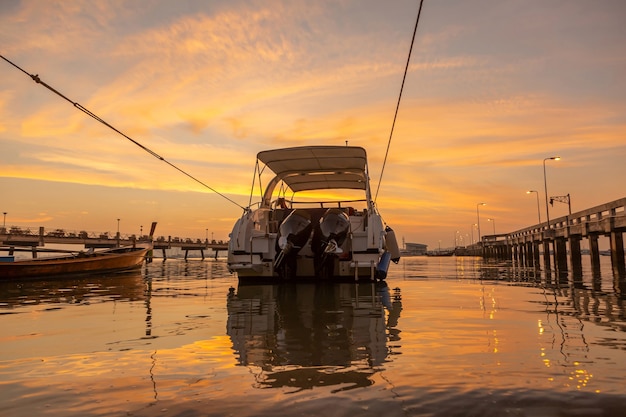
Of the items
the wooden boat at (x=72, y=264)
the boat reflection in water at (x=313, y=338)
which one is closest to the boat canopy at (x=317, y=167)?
the boat reflection in water at (x=313, y=338)

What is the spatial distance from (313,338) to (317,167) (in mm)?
13051

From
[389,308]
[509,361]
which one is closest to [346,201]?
[389,308]

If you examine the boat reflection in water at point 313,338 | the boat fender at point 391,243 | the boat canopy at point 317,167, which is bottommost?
the boat reflection in water at point 313,338

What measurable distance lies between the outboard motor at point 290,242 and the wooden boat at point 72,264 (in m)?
10.8

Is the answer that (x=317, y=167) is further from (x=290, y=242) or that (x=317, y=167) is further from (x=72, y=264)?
(x=72, y=264)

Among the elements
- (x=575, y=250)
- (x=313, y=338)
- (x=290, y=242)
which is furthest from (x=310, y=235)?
(x=575, y=250)

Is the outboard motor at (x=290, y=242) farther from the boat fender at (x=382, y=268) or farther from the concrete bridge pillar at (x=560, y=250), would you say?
the concrete bridge pillar at (x=560, y=250)

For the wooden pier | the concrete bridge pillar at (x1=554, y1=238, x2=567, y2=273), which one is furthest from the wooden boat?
the concrete bridge pillar at (x1=554, y1=238, x2=567, y2=273)

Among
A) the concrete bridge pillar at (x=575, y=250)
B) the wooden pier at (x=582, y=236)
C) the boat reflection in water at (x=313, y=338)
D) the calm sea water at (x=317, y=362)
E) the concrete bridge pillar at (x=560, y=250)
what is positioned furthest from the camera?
the concrete bridge pillar at (x=560, y=250)

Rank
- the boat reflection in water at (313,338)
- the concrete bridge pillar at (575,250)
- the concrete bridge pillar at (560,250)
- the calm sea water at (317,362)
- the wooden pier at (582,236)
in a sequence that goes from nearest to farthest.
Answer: the calm sea water at (317,362) < the boat reflection in water at (313,338) < the wooden pier at (582,236) < the concrete bridge pillar at (575,250) < the concrete bridge pillar at (560,250)

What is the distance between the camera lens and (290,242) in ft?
50.2

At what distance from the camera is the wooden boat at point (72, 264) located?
17953mm

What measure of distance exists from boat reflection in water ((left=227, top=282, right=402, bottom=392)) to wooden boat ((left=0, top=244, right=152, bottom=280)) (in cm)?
1237

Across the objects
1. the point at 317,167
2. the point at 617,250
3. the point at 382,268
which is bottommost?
the point at 382,268
